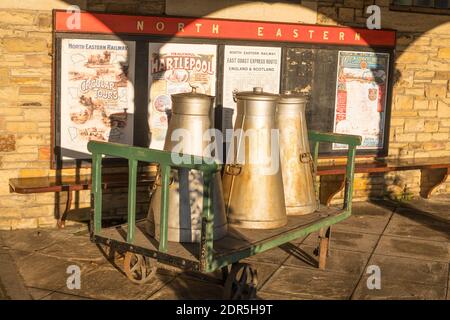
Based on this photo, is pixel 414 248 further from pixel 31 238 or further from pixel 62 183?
pixel 31 238

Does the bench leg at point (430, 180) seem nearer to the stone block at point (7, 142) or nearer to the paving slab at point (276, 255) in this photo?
the paving slab at point (276, 255)

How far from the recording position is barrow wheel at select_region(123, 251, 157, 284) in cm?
585

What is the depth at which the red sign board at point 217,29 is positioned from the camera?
7.31 meters

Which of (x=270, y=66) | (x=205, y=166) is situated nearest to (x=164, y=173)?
(x=205, y=166)

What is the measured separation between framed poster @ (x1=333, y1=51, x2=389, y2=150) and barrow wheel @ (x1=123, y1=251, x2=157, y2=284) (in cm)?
392

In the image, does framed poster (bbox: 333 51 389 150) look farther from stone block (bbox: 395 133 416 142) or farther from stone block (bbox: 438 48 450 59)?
stone block (bbox: 438 48 450 59)

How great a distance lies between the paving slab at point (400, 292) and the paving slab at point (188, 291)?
3.98 ft

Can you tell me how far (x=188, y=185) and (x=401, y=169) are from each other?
4774 mm

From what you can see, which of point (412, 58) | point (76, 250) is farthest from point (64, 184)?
point (412, 58)

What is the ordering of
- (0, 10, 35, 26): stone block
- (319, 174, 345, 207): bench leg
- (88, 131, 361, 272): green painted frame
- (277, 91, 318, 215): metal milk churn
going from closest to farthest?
1. (88, 131, 361, 272): green painted frame
2. (277, 91, 318, 215): metal milk churn
3. (0, 10, 35, 26): stone block
4. (319, 174, 345, 207): bench leg

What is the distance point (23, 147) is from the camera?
288 inches

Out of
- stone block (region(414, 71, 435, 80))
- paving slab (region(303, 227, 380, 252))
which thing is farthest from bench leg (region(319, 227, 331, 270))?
stone block (region(414, 71, 435, 80))

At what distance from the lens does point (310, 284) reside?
611 cm

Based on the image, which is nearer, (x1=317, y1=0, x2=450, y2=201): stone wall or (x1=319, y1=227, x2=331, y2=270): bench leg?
(x1=319, y1=227, x2=331, y2=270): bench leg
